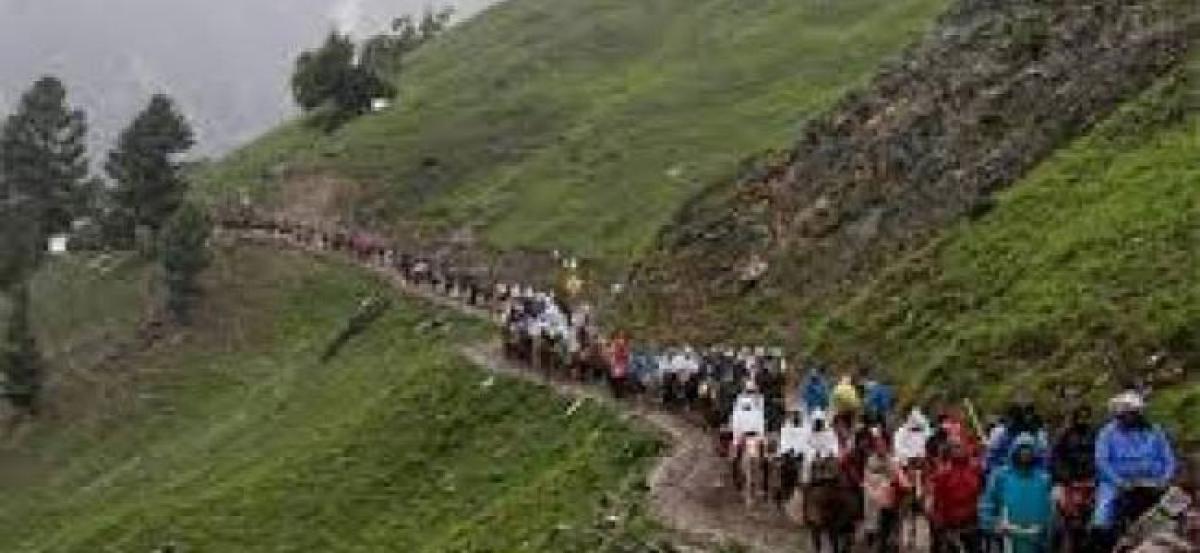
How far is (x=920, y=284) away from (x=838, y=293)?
263 inches

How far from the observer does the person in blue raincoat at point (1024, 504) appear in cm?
3050

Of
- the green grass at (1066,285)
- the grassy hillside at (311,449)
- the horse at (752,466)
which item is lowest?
the grassy hillside at (311,449)

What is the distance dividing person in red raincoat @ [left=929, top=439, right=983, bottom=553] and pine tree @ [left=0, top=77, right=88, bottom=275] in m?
117

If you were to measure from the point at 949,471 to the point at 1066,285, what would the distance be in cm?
1663

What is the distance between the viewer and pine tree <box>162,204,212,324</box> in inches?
4510

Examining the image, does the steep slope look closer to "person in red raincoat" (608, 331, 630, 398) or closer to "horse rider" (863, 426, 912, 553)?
"person in red raincoat" (608, 331, 630, 398)

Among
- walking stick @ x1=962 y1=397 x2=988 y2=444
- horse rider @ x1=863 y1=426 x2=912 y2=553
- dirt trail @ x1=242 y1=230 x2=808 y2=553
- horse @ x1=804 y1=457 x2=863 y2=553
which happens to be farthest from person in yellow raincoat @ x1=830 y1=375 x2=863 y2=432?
dirt trail @ x1=242 y1=230 x2=808 y2=553

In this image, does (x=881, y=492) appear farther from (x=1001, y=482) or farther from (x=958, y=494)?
(x=1001, y=482)

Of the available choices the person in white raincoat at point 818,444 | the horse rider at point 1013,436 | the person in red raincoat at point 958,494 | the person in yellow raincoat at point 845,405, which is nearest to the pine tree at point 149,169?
the person in yellow raincoat at point 845,405

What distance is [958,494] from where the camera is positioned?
33125 mm

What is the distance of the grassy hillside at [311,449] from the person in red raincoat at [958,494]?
31.9 ft

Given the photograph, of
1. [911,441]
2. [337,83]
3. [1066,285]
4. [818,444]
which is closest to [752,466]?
[818,444]

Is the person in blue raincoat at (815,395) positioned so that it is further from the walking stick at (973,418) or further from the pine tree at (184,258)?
the pine tree at (184,258)

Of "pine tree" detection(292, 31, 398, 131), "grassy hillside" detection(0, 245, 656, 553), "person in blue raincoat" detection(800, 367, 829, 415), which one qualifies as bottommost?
"grassy hillside" detection(0, 245, 656, 553)
